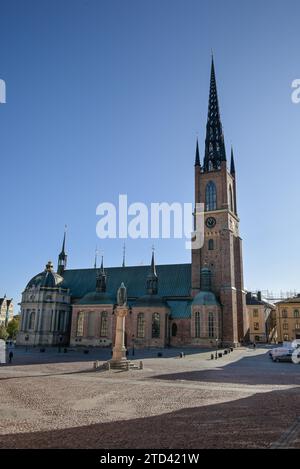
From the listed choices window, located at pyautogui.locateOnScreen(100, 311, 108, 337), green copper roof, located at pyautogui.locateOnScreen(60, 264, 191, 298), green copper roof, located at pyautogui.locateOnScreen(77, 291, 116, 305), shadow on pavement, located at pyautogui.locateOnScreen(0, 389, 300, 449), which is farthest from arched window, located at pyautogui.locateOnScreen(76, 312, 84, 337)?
shadow on pavement, located at pyautogui.locateOnScreen(0, 389, 300, 449)

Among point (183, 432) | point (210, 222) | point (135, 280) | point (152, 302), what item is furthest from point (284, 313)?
point (183, 432)

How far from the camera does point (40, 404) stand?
43.5 ft

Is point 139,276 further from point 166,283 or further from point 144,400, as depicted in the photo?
point 144,400

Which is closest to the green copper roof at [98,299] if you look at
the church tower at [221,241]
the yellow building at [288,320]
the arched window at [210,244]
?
the church tower at [221,241]

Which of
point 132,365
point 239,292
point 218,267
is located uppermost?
point 218,267

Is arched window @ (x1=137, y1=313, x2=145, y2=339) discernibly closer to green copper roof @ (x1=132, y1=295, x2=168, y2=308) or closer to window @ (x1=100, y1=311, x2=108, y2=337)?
green copper roof @ (x1=132, y1=295, x2=168, y2=308)

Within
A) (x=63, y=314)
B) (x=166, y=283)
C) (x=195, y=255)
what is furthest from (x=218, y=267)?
(x=63, y=314)

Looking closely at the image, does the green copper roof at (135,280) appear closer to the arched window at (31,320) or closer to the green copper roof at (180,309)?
the green copper roof at (180,309)

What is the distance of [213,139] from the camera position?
7056 centimetres

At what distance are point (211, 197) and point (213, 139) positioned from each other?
13064 mm

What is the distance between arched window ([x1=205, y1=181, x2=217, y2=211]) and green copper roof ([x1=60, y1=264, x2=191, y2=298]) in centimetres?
1216

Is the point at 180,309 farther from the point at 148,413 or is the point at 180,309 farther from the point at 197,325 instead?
the point at 148,413

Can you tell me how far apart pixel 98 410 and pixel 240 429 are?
197 inches
